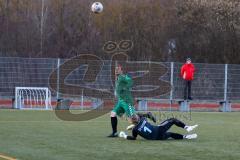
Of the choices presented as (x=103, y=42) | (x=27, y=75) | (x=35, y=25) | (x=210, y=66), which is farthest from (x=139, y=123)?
(x=35, y=25)

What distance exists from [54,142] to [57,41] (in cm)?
3409

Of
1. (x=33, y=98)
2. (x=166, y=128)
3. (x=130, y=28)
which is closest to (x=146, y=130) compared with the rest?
(x=166, y=128)

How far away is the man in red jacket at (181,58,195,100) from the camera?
32.9 metres

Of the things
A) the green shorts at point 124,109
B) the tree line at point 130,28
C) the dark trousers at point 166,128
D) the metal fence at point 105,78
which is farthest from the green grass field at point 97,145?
the tree line at point 130,28

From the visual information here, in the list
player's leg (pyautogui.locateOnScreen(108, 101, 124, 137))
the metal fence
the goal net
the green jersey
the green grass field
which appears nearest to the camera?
the green grass field

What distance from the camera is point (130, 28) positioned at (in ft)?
163

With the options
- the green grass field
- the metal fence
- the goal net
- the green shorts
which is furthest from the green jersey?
the metal fence

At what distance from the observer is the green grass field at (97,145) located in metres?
12.5

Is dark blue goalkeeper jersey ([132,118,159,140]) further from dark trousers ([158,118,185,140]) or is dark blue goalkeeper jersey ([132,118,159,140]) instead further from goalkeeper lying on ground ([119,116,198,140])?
dark trousers ([158,118,185,140])

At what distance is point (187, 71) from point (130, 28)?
56.1ft

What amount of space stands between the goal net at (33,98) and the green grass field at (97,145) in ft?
37.1

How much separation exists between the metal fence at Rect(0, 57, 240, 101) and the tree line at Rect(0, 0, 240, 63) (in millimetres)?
10845

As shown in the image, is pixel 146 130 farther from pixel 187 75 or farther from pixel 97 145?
pixel 187 75

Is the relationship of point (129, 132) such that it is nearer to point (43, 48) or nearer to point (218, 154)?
point (218, 154)
